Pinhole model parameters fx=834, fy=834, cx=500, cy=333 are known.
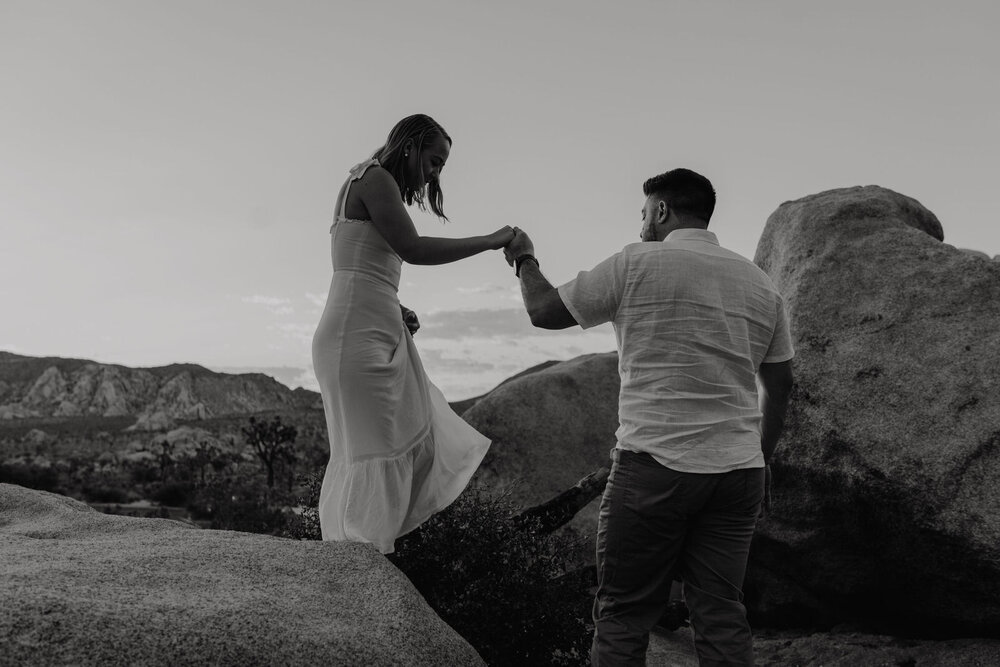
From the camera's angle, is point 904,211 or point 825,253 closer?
point 825,253

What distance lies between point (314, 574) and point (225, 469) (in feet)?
138

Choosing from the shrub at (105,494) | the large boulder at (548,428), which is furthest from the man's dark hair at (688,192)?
the shrub at (105,494)

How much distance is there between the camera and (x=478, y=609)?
469 centimetres

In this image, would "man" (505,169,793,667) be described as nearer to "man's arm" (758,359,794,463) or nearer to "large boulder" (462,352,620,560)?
"man's arm" (758,359,794,463)

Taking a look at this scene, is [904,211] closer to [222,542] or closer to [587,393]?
[587,393]

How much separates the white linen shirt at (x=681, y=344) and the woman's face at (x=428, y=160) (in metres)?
1.46

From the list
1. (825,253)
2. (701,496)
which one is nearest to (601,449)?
(825,253)

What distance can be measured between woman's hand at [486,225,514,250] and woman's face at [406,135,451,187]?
598mm

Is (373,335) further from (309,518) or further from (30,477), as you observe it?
(30,477)

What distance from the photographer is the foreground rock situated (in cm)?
280

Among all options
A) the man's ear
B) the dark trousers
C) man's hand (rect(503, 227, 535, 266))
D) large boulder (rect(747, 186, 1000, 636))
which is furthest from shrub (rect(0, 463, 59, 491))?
the man's ear

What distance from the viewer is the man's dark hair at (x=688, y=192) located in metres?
3.36

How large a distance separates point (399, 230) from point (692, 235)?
1549mm

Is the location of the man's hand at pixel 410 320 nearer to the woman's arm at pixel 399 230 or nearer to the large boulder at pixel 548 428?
the woman's arm at pixel 399 230
